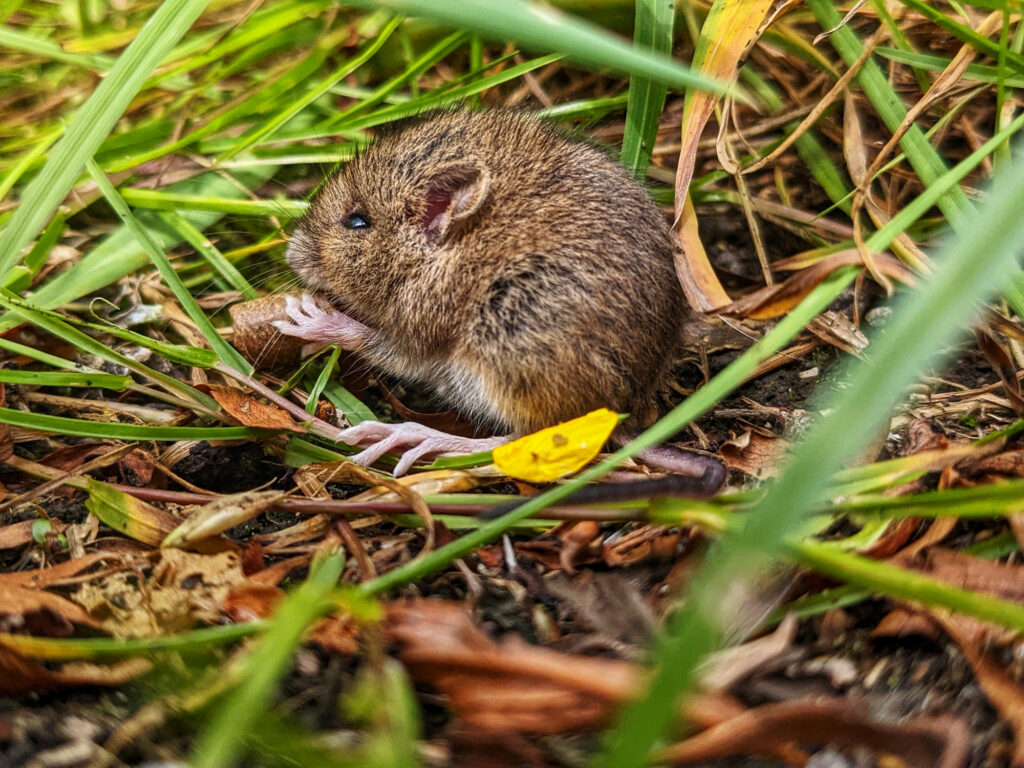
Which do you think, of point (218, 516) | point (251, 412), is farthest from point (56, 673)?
point (251, 412)

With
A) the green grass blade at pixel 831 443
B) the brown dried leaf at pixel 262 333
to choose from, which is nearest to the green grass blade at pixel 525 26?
the green grass blade at pixel 831 443

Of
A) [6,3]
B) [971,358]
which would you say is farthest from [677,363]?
[6,3]

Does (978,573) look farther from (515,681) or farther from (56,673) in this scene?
(56,673)

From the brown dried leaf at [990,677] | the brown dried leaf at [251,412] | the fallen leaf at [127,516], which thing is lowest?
the fallen leaf at [127,516]

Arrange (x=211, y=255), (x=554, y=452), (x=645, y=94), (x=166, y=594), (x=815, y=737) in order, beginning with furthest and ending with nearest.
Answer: (x=211, y=255)
(x=645, y=94)
(x=554, y=452)
(x=166, y=594)
(x=815, y=737)

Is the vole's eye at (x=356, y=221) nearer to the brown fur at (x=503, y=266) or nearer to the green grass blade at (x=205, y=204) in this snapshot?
the brown fur at (x=503, y=266)

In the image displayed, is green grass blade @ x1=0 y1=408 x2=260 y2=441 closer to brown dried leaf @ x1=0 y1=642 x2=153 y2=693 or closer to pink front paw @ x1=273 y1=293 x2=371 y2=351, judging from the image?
pink front paw @ x1=273 y1=293 x2=371 y2=351
